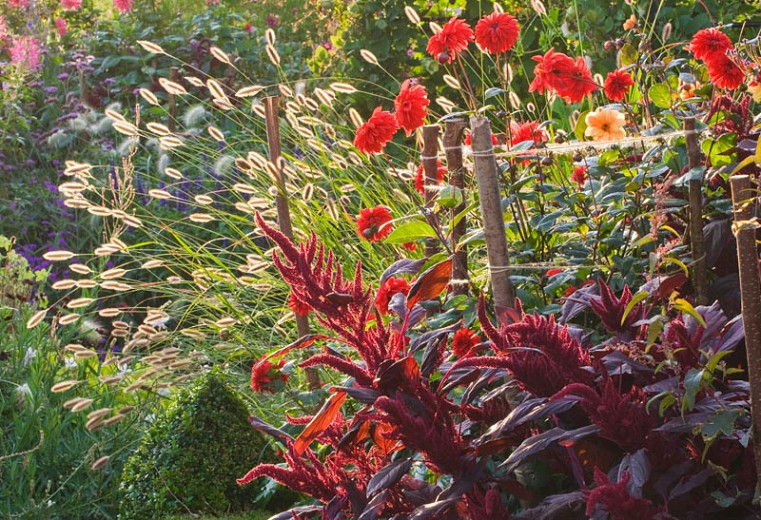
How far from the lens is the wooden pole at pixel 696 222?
7.41ft

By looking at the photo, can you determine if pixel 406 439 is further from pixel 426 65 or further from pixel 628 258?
pixel 426 65

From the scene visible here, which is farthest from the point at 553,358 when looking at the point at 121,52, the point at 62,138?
the point at 121,52

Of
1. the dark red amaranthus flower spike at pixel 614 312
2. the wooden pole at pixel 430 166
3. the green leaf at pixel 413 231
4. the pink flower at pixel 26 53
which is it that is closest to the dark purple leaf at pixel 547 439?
the dark red amaranthus flower spike at pixel 614 312

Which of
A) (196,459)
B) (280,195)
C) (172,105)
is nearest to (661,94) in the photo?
(280,195)

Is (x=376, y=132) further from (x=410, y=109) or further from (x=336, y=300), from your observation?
(x=336, y=300)

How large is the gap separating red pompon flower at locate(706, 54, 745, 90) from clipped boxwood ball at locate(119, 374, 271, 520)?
5.30 ft

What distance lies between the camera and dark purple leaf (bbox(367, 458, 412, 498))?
1.72 m

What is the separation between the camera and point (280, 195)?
122 inches

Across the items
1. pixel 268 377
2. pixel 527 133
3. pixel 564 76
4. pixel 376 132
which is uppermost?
pixel 564 76

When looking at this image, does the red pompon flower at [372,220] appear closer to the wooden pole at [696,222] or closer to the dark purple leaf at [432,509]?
the wooden pole at [696,222]

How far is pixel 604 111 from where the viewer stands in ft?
9.14

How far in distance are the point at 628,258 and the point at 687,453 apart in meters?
0.69

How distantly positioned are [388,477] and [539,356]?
13.4 inches

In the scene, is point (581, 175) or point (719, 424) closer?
point (719, 424)
